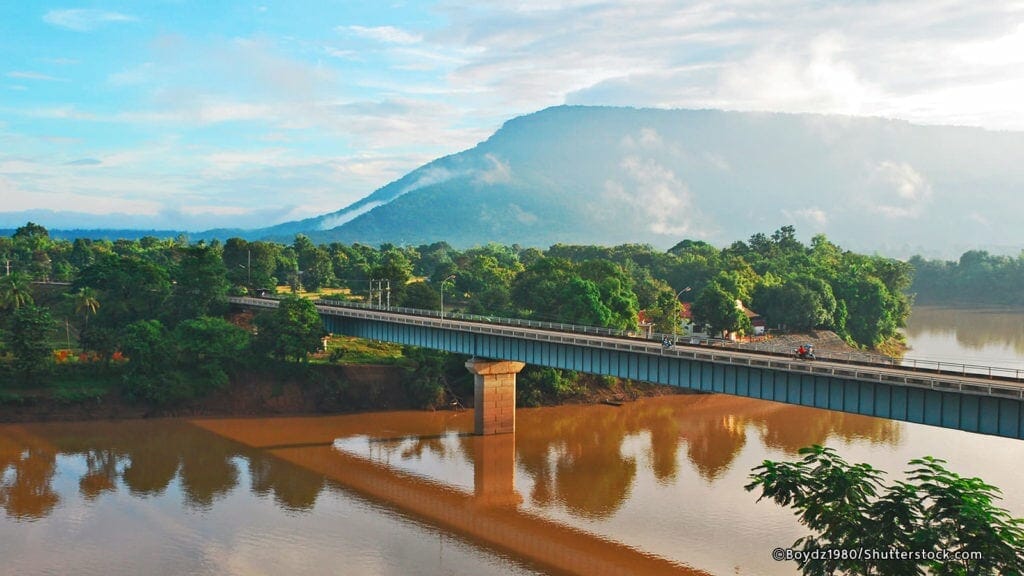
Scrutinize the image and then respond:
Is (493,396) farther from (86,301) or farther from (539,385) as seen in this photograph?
(86,301)

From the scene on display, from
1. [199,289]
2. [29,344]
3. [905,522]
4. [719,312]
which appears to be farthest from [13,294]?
[905,522]

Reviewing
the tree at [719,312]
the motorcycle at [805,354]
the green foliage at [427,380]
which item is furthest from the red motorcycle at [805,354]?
the tree at [719,312]

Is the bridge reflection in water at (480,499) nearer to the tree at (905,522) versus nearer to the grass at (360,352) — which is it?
the grass at (360,352)

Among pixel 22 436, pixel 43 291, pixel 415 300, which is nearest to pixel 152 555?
pixel 22 436

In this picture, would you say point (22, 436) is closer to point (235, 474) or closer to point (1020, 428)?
point (235, 474)

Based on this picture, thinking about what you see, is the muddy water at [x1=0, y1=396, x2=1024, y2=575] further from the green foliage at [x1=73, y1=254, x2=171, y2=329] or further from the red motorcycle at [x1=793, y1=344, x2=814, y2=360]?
the green foliage at [x1=73, y1=254, x2=171, y2=329]

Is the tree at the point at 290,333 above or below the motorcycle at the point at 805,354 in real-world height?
below
